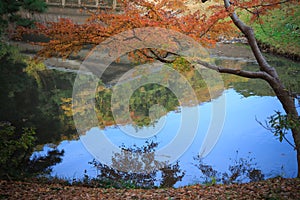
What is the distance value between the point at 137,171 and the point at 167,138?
5.74ft

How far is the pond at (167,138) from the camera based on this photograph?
7.15 meters

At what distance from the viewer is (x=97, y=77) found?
14.3 m

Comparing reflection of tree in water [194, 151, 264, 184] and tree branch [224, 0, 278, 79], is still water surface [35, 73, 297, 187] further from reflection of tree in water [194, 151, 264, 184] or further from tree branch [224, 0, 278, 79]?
tree branch [224, 0, 278, 79]

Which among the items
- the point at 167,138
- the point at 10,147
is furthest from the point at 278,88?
the point at 10,147

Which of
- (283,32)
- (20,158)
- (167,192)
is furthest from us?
(283,32)

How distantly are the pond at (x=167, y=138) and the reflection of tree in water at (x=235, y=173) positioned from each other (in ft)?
0.07

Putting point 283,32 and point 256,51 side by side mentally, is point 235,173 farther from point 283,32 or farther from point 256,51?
point 283,32

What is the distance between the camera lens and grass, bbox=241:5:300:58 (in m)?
16.5

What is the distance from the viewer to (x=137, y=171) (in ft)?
23.9

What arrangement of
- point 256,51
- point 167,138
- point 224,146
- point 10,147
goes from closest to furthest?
point 10,147 < point 256,51 < point 224,146 < point 167,138

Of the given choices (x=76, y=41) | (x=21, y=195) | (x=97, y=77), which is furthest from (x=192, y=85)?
(x=21, y=195)

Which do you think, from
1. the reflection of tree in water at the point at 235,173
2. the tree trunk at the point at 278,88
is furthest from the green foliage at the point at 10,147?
the tree trunk at the point at 278,88

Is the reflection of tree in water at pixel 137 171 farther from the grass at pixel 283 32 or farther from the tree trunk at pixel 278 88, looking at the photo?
the grass at pixel 283 32

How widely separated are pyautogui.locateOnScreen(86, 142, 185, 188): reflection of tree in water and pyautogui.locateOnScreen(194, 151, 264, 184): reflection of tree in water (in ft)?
1.77
